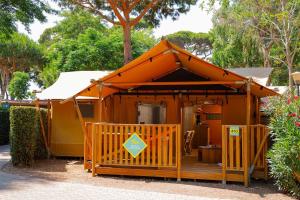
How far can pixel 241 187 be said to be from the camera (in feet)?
27.5

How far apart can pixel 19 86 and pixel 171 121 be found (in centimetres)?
2191

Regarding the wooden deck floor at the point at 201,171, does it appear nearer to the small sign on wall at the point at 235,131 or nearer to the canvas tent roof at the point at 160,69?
the small sign on wall at the point at 235,131

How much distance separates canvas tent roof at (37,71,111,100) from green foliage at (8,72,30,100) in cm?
1699

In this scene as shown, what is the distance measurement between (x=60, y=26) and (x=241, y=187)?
96.9 feet

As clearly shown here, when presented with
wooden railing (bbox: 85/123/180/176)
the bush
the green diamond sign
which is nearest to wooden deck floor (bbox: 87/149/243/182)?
wooden railing (bbox: 85/123/180/176)

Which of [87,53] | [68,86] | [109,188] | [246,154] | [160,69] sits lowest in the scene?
[109,188]

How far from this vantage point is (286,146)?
7.52 metres

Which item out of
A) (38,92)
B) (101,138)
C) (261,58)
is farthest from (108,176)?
(261,58)

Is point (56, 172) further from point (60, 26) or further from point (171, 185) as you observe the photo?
point (60, 26)

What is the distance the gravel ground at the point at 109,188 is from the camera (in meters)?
7.18

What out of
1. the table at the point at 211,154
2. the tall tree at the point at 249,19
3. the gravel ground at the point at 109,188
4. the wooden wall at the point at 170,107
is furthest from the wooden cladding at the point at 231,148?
the tall tree at the point at 249,19

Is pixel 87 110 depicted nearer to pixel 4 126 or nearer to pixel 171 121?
pixel 171 121

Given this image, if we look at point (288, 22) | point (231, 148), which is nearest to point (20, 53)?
point (288, 22)

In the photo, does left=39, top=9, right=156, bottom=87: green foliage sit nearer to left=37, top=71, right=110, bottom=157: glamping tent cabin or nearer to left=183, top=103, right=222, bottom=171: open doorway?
left=37, top=71, right=110, bottom=157: glamping tent cabin
